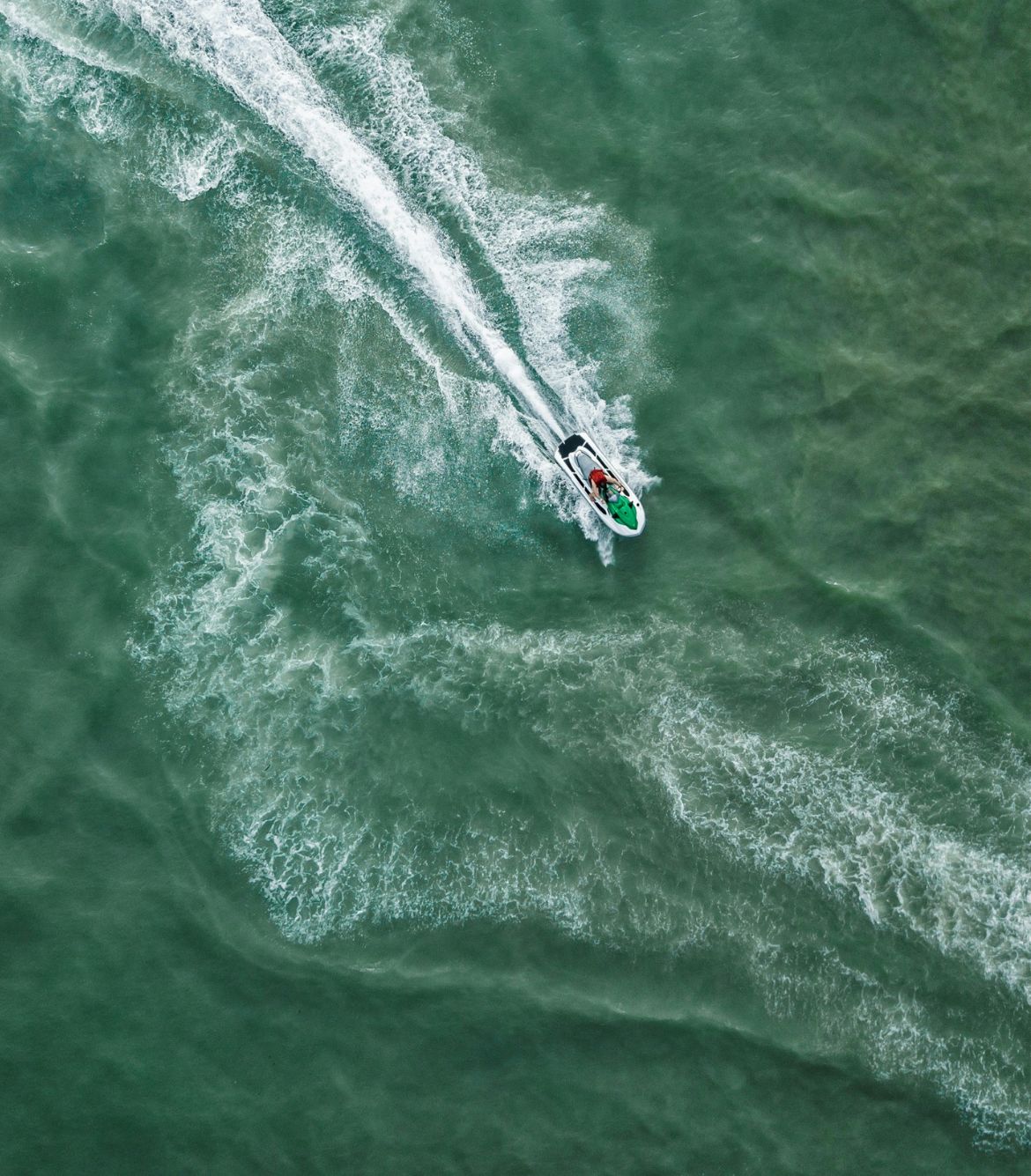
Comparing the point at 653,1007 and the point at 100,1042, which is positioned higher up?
the point at 100,1042

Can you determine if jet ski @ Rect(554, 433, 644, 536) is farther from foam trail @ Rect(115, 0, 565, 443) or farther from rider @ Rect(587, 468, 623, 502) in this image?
foam trail @ Rect(115, 0, 565, 443)

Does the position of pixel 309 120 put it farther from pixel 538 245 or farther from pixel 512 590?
pixel 512 590

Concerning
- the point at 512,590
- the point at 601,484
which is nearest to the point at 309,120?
the point at 601,484

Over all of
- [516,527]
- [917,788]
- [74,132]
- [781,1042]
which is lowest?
[781,1042]

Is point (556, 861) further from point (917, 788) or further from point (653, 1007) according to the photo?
point (917, 788)

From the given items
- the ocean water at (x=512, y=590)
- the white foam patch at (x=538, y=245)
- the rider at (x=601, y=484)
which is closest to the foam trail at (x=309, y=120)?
the ocean water at (x=512, y=590)

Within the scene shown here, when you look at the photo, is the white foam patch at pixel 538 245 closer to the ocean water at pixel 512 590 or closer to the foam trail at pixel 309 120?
the ocean water at pixel 512 590

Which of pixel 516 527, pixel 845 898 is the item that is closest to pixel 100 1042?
pixel 516 527
